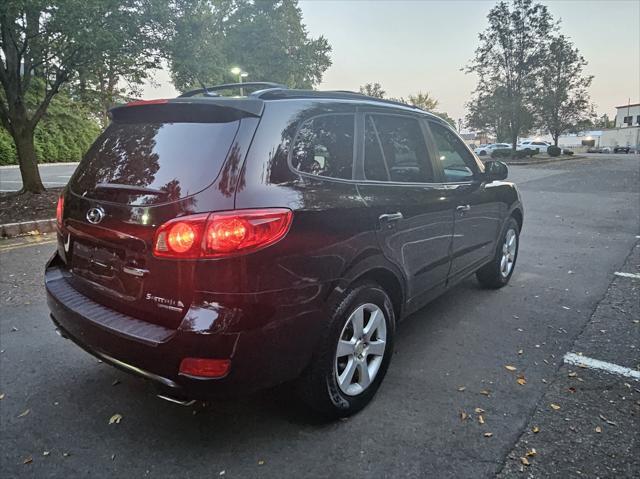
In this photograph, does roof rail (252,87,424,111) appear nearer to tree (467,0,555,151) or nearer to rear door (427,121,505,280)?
rear door (427,121,505,280)

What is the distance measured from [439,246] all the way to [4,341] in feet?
10.9

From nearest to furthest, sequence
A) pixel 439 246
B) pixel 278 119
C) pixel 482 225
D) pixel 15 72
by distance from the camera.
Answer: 1. pixel 278 119
2. pixel 439 246
3. pixel 482 225
4. pixel 15 72

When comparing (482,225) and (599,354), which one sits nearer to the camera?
(599,354)

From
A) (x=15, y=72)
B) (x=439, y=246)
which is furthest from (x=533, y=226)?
(x=15, y=72)

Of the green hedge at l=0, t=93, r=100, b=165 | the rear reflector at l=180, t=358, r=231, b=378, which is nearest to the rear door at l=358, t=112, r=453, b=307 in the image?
the rear reflector at l=180, t=358, r=231, b=378

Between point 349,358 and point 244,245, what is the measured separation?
3.24 feet

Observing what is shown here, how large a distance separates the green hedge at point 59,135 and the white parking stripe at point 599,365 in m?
25.5

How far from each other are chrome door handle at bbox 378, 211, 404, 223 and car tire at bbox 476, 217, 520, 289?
2136mm

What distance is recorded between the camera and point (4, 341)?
3525 mm

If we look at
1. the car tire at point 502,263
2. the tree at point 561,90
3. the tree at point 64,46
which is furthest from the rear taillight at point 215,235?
the tree at point 561,90

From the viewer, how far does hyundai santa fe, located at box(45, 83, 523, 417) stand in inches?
78.6

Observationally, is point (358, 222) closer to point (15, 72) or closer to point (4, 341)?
point (4, 341)

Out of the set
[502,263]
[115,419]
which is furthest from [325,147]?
[502,263]

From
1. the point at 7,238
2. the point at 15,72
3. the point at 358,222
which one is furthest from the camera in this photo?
the point at 15,72
